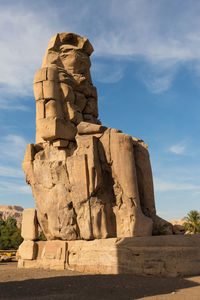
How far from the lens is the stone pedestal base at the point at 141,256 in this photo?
5703 mm

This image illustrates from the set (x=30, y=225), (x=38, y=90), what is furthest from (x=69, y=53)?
(x=30, y=225)

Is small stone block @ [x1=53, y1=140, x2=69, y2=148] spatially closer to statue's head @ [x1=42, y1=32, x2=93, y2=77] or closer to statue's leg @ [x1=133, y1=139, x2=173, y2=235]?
statue's leg @ [x1=133, y1=139, x2=173, y2=235]

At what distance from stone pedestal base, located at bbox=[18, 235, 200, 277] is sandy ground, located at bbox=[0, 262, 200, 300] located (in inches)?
10.4

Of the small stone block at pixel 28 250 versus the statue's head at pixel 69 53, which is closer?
the small stone block at pixel 28 250

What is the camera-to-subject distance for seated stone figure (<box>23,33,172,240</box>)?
6.74 meters

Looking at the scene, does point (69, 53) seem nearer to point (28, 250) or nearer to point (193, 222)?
point (28, 250)

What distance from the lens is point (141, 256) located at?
5.78m

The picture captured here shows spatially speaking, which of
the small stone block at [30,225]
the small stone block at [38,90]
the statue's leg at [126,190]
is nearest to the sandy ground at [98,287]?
the statue's leg at [126,190]

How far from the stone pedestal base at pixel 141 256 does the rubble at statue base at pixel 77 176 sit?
0.22 feet

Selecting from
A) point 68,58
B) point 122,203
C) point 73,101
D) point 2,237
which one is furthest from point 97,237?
point 2,237

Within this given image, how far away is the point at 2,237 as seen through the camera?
2233cm

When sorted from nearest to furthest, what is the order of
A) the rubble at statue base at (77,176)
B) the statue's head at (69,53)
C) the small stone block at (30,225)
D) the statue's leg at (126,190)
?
the statue's leg at (126,190)
the rubble at statue base at (77,176)
the small stone block at (30,225)
the statue's head at (69,53)

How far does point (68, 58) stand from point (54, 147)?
273 centimetres

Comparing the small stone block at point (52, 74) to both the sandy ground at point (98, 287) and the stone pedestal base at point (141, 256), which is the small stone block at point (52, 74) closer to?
the stone pedestal base at point (141, 256)
